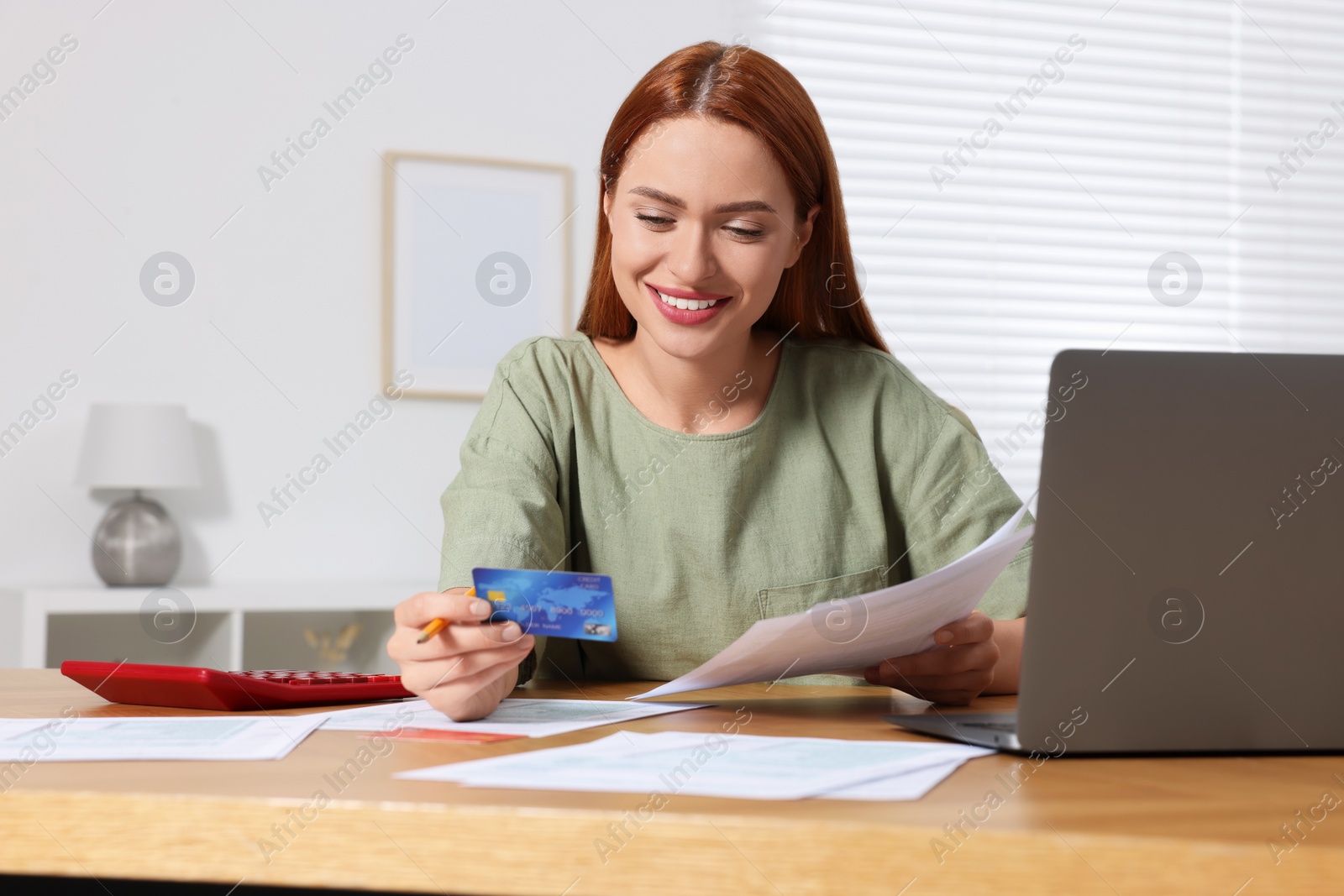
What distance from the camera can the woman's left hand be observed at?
0.97m

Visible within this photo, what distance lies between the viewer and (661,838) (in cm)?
47

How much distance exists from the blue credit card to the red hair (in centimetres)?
69

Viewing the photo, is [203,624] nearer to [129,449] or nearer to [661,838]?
[129,449]

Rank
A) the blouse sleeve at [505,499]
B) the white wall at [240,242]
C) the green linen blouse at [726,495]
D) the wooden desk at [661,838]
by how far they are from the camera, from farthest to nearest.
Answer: the white wall at [240,242] → the green linen blouse at [726,495] → the blouse sleeve at [505,499] → the wooden desk at [661,838]

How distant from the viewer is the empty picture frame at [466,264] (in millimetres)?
2934

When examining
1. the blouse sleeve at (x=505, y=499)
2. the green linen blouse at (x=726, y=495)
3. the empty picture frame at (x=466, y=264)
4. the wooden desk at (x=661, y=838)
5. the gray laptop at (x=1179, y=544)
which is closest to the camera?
the wooden desk at (x=661, y=838)

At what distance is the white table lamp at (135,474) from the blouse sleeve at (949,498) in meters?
1.82

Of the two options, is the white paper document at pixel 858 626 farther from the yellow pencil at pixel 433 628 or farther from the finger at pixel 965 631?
the yellow pencil at pixel 433 628

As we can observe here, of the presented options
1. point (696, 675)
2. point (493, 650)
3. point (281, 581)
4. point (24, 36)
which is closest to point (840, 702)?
point (696, 675)

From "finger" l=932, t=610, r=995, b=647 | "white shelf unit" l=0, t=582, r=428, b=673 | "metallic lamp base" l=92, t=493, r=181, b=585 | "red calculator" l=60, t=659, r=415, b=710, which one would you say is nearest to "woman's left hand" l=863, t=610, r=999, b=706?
"finger" l=932, t=610, r=995, b=647

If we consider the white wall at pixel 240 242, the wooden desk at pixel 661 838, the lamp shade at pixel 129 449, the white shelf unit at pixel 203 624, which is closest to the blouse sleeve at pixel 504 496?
the wooden desk at pixel 661 838

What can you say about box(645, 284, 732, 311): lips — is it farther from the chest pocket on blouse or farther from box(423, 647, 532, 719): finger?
box(423, 647, 532, 719): finger

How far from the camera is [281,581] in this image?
9.19 feet

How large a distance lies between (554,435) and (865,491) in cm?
39
